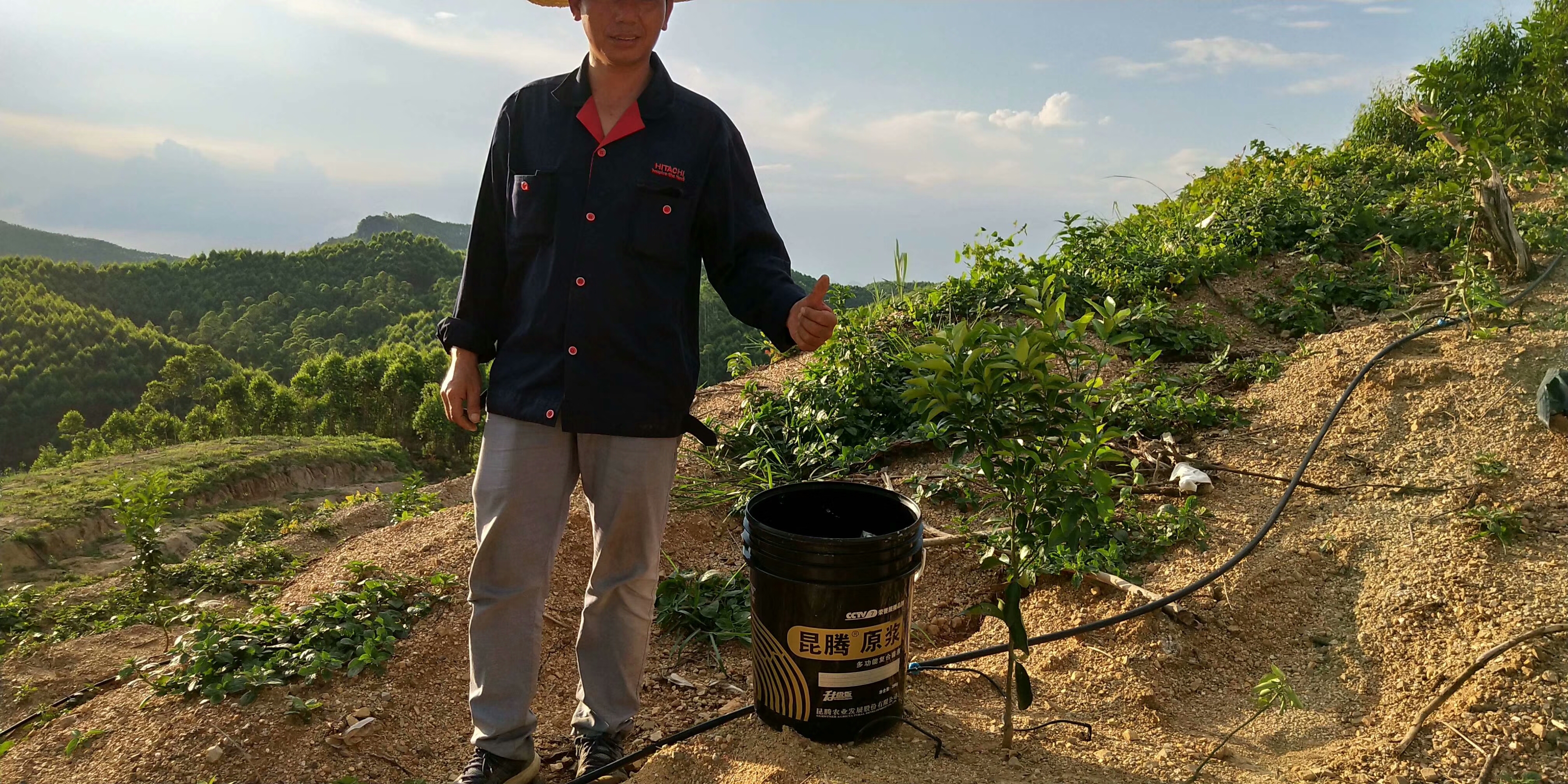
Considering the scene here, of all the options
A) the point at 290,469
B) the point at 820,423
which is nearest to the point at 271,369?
the point at 290,469

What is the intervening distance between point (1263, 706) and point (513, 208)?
2.37 meters

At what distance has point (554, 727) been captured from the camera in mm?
2715

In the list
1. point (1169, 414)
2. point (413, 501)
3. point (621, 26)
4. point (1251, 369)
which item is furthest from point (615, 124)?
point (1251, 369)

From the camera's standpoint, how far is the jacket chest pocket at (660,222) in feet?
7.19

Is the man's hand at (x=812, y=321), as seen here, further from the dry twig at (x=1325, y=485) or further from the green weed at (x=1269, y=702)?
the dry twig at (x=1325, y=485)

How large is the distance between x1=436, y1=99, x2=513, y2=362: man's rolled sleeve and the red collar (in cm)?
23

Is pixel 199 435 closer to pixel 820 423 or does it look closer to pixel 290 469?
pixel 290 469

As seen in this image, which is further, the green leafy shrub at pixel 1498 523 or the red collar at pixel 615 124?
the green leafy shrub at pixel 1498 523

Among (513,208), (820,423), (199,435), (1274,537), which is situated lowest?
(199,435)

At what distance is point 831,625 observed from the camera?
2121mm

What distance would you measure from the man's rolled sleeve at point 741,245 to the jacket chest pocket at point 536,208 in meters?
0.39

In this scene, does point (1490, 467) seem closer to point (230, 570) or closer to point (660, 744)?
point (660, 744)

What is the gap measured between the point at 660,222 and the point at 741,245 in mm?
248

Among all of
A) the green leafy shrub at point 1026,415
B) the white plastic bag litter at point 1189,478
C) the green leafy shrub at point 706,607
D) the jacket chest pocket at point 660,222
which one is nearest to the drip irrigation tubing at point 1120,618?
the white plastic bag litter at point 1189,478
